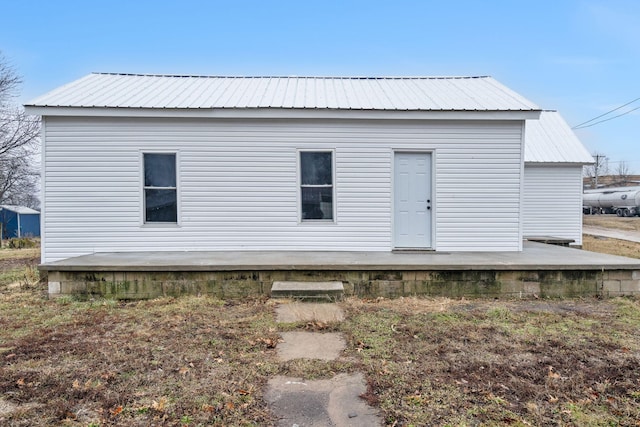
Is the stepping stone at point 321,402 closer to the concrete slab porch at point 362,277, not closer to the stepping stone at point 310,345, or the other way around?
the stepping stone at point 310,345

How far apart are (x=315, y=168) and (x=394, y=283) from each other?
111 inches

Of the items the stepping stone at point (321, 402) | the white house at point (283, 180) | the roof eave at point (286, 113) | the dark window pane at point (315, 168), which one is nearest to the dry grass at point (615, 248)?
the white house at point (283, 180)

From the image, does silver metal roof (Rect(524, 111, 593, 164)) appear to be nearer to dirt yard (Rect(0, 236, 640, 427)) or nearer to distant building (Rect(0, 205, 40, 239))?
dirt yard (Rect(0, 236, 640, 427))

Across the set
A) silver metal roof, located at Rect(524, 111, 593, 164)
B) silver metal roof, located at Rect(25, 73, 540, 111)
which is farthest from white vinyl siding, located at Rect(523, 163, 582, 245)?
silver metal roof, located at Rect(25, 73, 540, 111)

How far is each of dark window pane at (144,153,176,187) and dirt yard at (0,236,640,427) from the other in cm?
276

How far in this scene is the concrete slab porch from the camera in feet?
20.2

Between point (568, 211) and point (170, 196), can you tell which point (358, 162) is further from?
point (568, 211)

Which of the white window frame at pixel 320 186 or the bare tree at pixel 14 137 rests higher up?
the bare tree at pixel 14 137

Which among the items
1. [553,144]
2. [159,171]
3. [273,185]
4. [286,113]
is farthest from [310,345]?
[553,144]

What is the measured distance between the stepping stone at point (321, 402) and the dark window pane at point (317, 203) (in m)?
4.74

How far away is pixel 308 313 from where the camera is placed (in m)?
5.23

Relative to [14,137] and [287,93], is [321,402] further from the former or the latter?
[14,137]

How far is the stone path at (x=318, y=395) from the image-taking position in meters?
2.66

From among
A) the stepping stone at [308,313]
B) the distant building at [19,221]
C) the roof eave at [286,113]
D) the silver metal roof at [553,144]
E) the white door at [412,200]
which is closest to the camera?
the stepping stone at [308,313]
